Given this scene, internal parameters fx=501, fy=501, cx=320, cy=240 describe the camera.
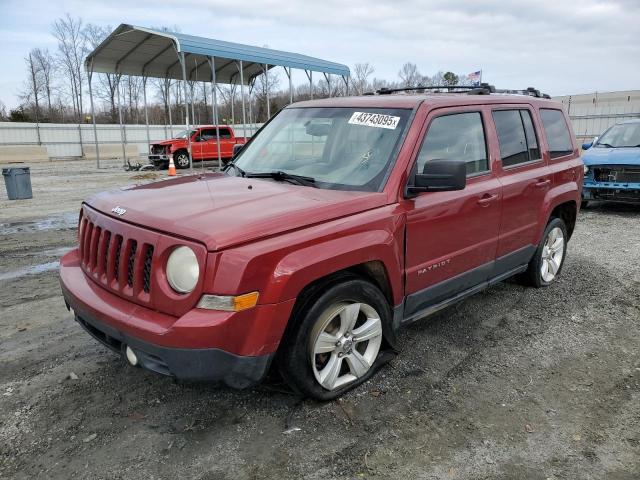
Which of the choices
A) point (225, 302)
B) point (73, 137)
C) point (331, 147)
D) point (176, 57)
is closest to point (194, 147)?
point (176, 57)

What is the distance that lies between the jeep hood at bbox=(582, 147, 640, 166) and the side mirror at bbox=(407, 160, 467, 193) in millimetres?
7375

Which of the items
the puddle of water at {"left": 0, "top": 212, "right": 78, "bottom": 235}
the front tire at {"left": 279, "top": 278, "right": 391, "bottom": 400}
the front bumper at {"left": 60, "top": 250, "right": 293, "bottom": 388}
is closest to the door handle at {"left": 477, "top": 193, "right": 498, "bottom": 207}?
the front tire at {"left": 279, "top": 278, "right": 391, "bottom": 400}

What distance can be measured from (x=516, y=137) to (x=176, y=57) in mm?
20413

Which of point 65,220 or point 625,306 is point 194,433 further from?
point 65,220

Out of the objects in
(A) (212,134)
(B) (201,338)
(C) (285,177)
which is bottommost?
(B) (201,338)

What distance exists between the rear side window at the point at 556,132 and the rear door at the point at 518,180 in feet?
0.87

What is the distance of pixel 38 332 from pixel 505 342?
386 cm

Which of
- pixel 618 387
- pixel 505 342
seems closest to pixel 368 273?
pixel 505 342

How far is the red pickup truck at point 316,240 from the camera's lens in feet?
8.30

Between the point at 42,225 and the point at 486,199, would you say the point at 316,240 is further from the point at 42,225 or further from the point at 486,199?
the point at 42,225

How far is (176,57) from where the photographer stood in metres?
21.8

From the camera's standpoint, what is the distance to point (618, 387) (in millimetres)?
3340

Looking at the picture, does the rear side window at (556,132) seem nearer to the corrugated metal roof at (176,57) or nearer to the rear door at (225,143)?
the corrugated metal roof at (176,57)

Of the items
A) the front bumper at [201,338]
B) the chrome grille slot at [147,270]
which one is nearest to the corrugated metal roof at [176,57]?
the chrome grille slot at [147,270]
